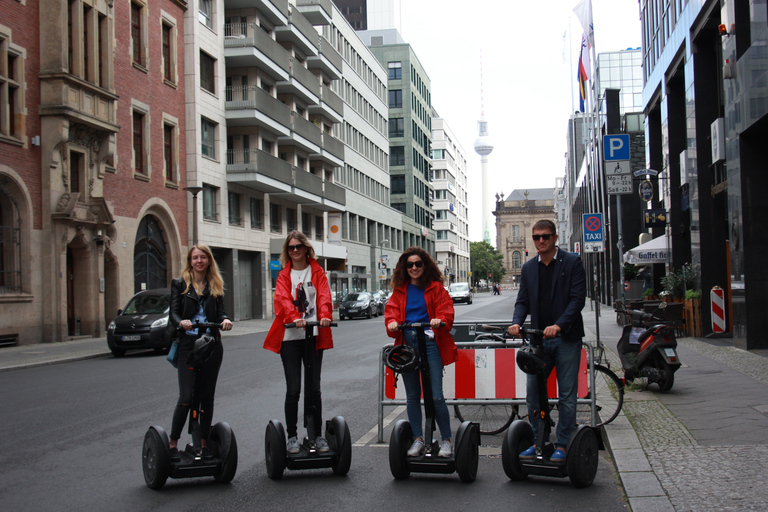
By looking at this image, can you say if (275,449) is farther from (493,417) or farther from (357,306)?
(357,306)

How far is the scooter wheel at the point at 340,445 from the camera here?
19.6 feet

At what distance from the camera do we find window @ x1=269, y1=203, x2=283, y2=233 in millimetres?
42406

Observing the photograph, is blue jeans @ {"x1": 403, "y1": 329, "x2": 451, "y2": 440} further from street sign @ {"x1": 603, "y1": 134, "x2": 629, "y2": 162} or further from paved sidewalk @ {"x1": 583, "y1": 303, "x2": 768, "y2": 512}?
street sign @ {"x1": 603, "y1": 134, "x2": 629, "y2": 162}

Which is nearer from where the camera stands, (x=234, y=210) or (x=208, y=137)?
(x=208, y=137)

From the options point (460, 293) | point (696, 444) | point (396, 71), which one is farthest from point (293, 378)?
point (396, 71)

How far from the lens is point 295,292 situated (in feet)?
20.2

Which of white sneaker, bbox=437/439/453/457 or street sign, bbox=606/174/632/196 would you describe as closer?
white sneaker, bbox=437/439/453/457

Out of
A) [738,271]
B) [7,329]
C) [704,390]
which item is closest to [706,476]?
[704,390]

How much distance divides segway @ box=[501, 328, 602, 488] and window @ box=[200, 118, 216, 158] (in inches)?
1195

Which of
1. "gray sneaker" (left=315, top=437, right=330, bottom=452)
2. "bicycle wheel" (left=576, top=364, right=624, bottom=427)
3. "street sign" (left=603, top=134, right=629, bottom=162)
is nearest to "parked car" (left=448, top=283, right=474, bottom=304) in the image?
"street sign" (left=603, top=134, right=629, bottom=162)

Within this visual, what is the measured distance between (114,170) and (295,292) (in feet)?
75.2

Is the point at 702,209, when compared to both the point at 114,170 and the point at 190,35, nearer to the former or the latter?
the point at 114,170

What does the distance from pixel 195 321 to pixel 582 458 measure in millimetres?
3047

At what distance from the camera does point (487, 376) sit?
24.8 ft
